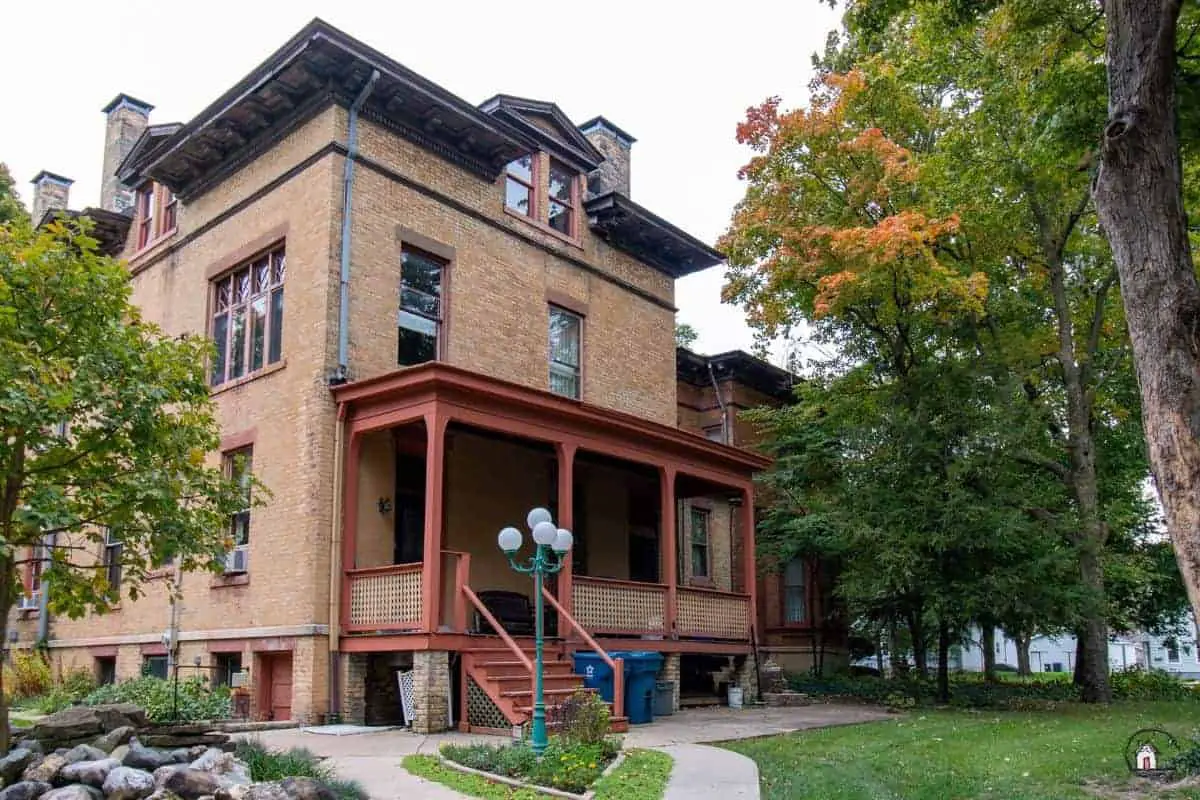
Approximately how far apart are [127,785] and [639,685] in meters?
8.58

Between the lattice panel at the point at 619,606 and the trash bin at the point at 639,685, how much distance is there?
100 cm

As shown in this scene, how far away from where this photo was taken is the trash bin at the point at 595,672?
1498 cm

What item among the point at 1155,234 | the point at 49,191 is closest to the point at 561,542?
the point at 1155,234

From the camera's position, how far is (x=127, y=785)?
8242mm

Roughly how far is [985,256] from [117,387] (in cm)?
1938

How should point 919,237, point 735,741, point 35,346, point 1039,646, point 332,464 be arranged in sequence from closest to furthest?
point 35,346 → point 735,741 → point 332,464 → point 919,237 → point 1039,646

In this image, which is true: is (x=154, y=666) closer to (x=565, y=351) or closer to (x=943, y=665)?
(x=565, y=351)

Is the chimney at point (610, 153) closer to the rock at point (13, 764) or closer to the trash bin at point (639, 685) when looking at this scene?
the trash bin at point (639, 685)

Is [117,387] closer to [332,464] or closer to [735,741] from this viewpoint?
[332,464]

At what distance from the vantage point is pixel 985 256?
23750 mm

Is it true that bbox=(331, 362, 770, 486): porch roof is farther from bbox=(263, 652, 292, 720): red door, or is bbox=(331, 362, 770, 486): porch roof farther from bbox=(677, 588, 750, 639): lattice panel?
bbox=(263, 652, 292, 720): red door

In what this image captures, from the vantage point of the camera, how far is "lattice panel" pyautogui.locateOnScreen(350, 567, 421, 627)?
14.4 metres

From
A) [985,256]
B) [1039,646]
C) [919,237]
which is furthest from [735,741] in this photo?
[1039,646]

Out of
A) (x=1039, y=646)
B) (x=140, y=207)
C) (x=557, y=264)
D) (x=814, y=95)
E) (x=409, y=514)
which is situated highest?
(x=814, y=95)
